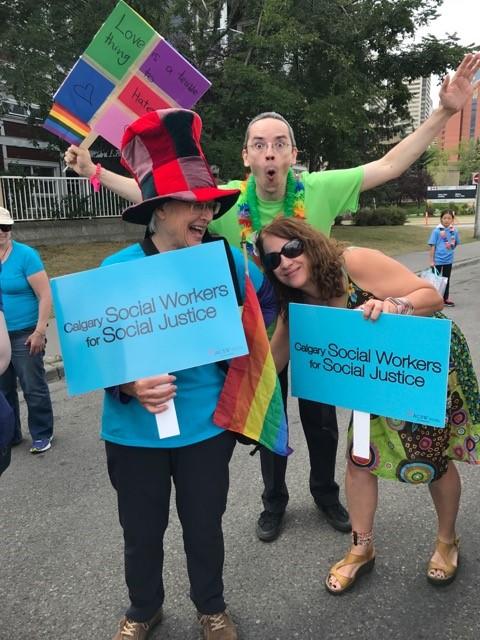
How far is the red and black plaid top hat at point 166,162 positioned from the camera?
5.56 ft

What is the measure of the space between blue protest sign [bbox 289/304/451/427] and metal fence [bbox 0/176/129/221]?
40.1ft

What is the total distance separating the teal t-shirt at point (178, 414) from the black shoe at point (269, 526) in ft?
3.78

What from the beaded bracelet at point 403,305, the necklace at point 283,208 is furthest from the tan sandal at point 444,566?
the necklace at point 283,208

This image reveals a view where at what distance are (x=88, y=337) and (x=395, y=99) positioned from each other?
2294 centimetres

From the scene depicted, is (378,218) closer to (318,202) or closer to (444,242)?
(444,242)

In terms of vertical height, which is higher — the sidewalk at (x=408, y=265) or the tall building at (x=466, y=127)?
the tall building at (x=466, y=127)

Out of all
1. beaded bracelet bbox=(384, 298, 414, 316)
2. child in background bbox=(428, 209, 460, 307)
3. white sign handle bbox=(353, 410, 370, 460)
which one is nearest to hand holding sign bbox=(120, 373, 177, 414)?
white sign handle bbox=(353, 410, 370, 460)

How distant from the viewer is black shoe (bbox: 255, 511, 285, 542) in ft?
9.07

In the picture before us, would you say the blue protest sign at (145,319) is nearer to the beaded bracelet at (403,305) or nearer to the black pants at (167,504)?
the black pants at (167,504)

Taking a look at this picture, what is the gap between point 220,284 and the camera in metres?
1.75

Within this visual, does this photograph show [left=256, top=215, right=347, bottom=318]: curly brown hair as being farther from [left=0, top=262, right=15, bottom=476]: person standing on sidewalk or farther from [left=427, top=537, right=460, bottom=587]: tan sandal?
[left=427, top=537, right=460, bottom=587]: tan sandal

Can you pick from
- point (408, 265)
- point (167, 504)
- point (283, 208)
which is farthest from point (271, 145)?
point (408, 265)

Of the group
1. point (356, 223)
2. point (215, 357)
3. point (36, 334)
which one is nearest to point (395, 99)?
point (356, 223)

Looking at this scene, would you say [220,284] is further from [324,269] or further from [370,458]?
[370,458]
